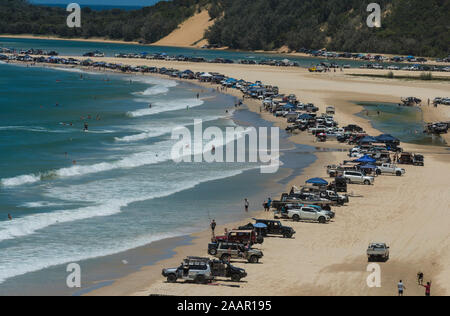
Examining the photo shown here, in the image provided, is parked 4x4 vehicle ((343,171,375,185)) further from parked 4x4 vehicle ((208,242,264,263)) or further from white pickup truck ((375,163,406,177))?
parked 4x4 vehicle ((208,242,264,263))

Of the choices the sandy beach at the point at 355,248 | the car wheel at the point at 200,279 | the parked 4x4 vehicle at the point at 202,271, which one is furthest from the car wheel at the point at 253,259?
the car wheel at the point at 200,279

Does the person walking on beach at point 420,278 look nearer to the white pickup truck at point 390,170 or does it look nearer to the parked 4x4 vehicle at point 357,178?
the parked 4x4 vehicle at point 357,178

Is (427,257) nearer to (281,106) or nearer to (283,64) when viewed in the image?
(281,106)

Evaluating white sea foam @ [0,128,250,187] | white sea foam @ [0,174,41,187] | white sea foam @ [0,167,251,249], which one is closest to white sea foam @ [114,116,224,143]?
white sea foam @ [0,128,250,187]

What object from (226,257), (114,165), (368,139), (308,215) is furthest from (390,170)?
(226,257)
